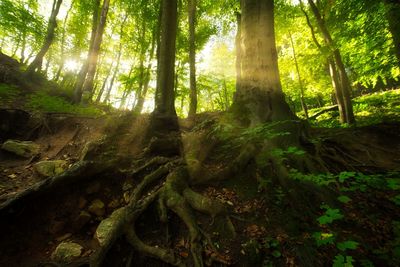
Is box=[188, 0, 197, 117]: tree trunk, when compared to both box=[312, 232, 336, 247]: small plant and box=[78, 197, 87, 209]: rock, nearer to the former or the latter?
box=[78, 197, 87, 209]: rock

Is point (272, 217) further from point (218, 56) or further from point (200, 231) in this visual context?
point (218, 56)

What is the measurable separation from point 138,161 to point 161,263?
2368 mm

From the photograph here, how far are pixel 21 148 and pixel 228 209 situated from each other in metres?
5.52

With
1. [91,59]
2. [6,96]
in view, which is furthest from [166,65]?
[6,96]

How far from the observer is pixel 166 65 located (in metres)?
6.12

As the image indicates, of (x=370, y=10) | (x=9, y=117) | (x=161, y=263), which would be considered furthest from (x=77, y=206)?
(x=370, y=10)

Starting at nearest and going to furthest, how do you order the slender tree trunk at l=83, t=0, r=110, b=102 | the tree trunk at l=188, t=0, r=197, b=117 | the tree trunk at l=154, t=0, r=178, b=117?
the tree trunk at l=154, t=0, r=178, b=117 → the slender tree trunk at l=83, t=0, r=110, b=102 → the tree trunk at l=188, t=0, r=197, b=117

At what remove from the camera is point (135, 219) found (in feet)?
10.3

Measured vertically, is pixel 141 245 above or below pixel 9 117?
below

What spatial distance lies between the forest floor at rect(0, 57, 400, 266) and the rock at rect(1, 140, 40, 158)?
16 cm

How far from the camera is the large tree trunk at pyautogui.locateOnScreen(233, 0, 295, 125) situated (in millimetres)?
5027

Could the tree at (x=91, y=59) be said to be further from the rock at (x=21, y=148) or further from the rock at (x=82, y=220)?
the rock at (x=82, y=220)

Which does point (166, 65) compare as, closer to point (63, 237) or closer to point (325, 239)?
point (63, 237)

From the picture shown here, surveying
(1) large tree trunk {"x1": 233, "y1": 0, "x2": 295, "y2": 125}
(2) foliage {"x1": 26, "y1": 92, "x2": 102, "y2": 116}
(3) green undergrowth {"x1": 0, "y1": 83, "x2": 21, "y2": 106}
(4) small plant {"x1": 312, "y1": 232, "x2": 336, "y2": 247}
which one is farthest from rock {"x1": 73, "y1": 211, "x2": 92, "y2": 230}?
(3) green undergrowth {"x1": 0, "y1": 83, "x2": 21, "y2": 106}
